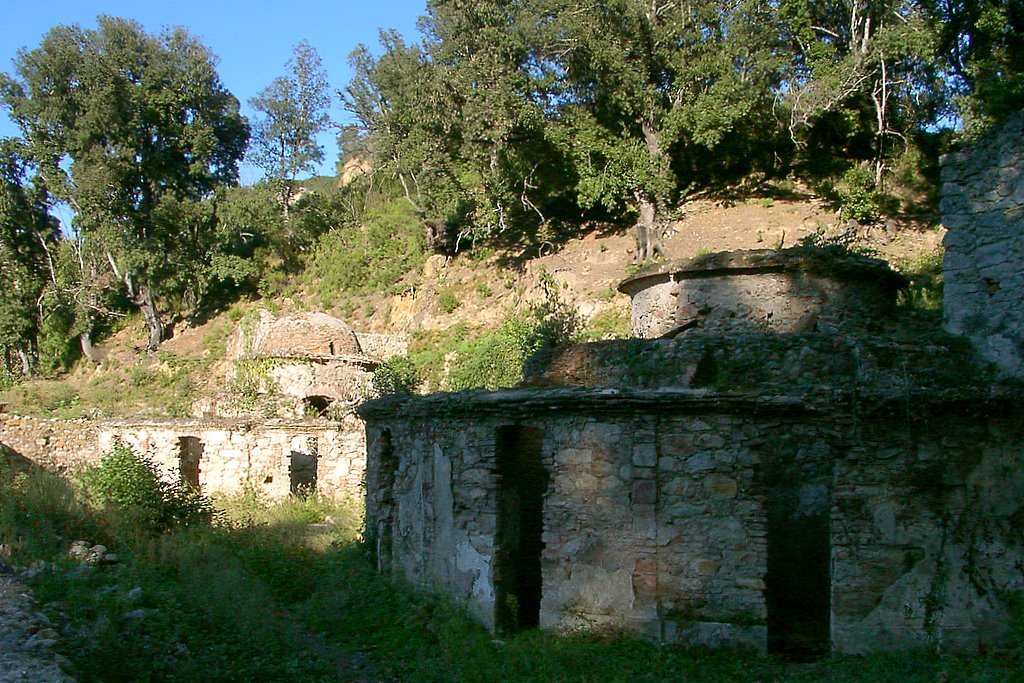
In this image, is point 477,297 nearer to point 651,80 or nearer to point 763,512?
point 651,80

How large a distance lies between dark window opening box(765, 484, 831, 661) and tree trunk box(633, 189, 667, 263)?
1746cm

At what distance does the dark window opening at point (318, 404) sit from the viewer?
21948 mm

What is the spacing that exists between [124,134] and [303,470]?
2101 centimetres

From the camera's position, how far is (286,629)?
9453 mm

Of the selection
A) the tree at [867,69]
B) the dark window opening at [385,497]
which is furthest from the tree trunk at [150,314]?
the dark window opening at [385,497]

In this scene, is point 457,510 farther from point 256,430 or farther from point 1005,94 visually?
point 1005,94

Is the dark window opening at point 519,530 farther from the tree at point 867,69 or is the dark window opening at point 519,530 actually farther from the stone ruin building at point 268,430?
the tree at point 867,69

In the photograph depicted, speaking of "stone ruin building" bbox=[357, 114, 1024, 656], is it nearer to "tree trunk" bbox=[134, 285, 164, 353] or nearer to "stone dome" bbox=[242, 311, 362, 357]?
"stone dome" bbox=[242, 311, 362, 357]

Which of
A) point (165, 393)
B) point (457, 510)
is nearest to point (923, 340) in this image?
point (457, 510)

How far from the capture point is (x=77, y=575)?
33.3 feet

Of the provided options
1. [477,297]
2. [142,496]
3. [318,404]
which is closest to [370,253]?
[477,297]

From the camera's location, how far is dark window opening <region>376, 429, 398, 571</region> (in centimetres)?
1164

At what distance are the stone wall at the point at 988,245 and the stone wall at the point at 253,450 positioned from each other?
13216 millimetres

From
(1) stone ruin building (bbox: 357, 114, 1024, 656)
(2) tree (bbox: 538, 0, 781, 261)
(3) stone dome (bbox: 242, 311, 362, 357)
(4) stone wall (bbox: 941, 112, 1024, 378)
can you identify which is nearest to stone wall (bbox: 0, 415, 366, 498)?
(3) stone dome (bbox: 242, 311, 362, 357)
